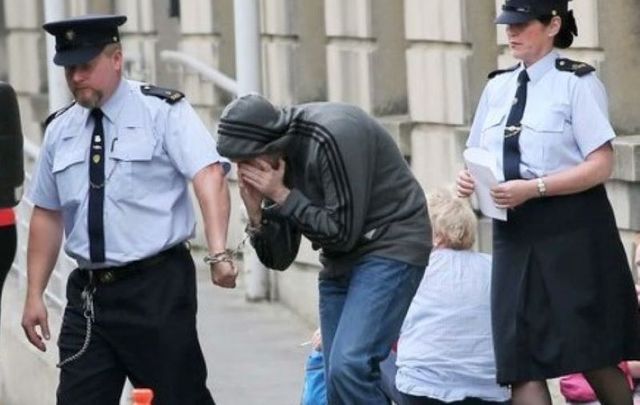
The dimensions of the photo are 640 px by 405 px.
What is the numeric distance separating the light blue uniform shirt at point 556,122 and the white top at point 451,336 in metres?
0.64

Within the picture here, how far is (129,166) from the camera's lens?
9.20 meters

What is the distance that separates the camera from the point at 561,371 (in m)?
9.51

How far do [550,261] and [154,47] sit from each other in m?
9.38

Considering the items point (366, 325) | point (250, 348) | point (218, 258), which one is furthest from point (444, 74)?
point (366, 325)

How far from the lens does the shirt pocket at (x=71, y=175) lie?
9242 millimetres

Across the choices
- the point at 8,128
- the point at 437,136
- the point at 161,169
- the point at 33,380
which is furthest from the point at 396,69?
the point at 161,169

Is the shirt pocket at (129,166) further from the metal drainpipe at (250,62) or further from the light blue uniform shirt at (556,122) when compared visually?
the metal drainpipe at (250,62)

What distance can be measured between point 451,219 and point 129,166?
138 centimetres

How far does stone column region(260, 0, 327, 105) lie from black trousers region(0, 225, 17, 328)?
517cm

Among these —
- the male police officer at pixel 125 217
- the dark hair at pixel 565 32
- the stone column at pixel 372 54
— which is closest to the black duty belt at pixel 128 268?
the male police officer at pixel 125 217

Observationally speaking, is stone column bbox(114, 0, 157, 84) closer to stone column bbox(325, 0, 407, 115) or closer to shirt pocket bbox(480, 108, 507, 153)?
stone column bbox(325, 0, 407, 115)

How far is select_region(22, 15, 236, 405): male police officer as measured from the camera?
9195 mm

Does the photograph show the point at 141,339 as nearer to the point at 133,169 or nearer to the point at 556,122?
the point at 133,169

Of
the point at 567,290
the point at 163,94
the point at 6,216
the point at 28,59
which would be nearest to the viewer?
the point at 163,94
